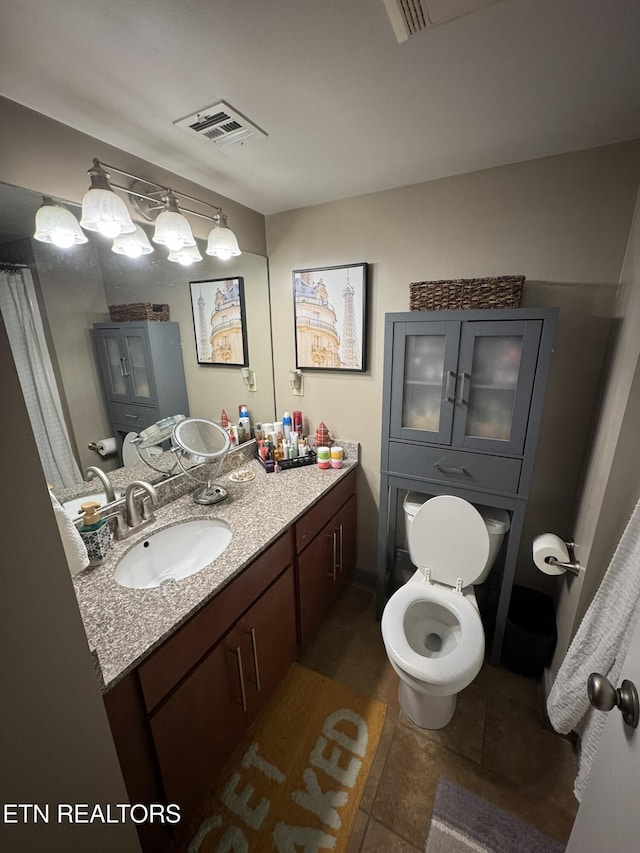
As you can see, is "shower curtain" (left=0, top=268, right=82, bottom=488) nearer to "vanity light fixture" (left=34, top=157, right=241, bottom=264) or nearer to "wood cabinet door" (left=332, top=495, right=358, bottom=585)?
"vanity light fixture" (left=34, top=157, right=241, bottom=264)

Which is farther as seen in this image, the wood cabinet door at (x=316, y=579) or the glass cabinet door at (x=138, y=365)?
the wood cabinet door at (x=316, y=579)

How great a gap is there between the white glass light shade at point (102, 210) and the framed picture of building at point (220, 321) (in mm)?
553

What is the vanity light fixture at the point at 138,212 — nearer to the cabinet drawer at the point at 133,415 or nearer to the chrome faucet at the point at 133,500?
the cabinet drawer at the point at 133,415

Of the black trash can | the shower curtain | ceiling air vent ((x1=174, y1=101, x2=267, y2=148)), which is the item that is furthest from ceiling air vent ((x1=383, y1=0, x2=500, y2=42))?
the black trash can

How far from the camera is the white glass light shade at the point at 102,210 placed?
1060 millimetres

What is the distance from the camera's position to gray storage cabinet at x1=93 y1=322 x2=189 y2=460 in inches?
51.3

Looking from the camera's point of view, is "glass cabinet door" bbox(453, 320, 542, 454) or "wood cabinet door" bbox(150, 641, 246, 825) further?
"glass cabinet door" bbox(453, 320, 542, 454)

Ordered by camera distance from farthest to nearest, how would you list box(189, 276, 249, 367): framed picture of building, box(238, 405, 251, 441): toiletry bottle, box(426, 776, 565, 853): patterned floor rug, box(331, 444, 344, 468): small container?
1. box(238, 405, 251, 441): toiletry bottle
2. box(331, 444, 344, 468): small container
3. box(189, 276, 249, 367): framed picture of building
4. box(426, 776, 565, 853): patterned floor rug

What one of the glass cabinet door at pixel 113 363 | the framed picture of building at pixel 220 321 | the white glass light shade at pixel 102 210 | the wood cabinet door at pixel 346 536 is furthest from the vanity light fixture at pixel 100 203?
the wood cabinet door at pixel 346 536

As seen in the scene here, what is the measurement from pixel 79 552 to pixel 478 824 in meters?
1.58

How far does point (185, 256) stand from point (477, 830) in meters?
2.44

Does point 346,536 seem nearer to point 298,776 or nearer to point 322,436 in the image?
point 322,436

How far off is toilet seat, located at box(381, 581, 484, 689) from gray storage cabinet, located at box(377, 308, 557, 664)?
26 cm

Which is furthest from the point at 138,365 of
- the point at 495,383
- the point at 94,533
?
the point at 495,383
